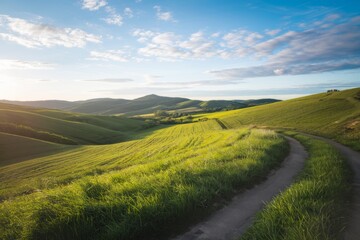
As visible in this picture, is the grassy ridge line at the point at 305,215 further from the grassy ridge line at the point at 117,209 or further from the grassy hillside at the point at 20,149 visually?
the grassy hillside at the point at 20,149

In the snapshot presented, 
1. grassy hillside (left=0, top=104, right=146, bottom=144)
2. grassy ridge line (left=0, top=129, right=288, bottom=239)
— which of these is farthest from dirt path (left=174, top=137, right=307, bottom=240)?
grassy hillside (left=0, top=104, right=146, bottom=144)

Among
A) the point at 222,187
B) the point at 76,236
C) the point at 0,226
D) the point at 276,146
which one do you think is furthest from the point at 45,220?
the point at 276,146

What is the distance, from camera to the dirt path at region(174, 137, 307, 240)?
4.99 metres

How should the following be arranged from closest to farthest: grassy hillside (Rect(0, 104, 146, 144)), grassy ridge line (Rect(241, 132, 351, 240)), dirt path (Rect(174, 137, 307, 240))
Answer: grassy ridge line (Rect(241, 132, 351, 240)) < dirt path (Rect(174, 137, 307, 240)) < grassy hillside (Rect(0, 104, 146, 144))

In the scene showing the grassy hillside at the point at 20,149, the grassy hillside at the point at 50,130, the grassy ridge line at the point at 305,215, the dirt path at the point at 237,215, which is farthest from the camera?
the grassy hillside at the point at 50,130

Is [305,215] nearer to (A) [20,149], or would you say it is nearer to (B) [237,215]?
(B) [237,215]

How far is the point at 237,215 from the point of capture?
579 cm

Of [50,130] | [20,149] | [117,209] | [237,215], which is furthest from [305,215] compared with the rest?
[50,130]

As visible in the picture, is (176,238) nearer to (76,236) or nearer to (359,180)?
(76,236)

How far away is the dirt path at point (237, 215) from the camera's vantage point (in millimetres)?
4992

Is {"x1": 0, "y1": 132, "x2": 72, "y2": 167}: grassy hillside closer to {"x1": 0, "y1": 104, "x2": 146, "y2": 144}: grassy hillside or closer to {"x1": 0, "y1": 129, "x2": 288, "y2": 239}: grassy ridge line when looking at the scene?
{"x1": 0, "y1": 104, "x2": 146, "y2": 144}: grassy hillside

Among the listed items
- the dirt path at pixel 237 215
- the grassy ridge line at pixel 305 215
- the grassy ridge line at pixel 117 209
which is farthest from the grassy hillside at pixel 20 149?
the grassy ridge line at pixel 305 215

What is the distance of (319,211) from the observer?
16.1ft

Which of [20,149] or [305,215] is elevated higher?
[305,215]
